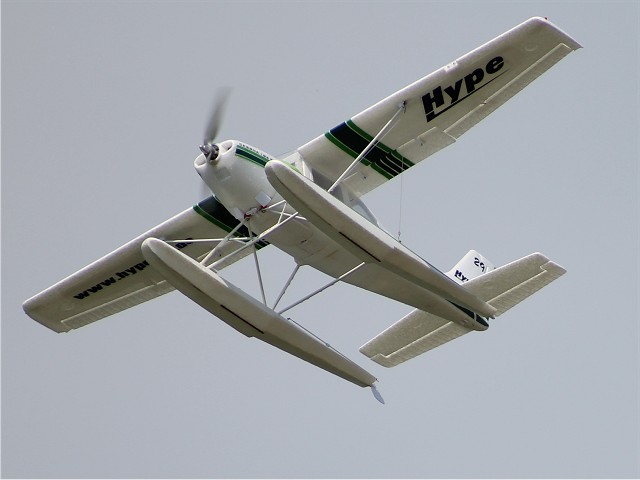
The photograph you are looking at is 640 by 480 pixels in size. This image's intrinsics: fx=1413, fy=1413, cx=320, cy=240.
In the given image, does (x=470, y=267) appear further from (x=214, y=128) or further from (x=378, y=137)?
(x=214, y=128)

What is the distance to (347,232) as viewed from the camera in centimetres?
1819

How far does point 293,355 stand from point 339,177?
2.71 meters

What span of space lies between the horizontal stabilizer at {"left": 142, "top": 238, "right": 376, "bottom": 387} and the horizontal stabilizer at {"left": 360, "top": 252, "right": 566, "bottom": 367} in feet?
6.10

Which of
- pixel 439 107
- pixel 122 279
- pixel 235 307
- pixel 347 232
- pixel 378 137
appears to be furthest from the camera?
pixel 122 279

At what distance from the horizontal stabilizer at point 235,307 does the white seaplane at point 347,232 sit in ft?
0.05

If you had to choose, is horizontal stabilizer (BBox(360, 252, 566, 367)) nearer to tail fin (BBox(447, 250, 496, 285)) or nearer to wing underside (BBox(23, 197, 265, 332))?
tail fin (BBox(447, 250, 496, 285))

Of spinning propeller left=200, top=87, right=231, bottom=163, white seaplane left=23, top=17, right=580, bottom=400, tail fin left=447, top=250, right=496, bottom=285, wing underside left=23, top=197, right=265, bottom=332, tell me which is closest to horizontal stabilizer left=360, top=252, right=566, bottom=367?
white seaplane left=23, top=17, right=580, bottom=400

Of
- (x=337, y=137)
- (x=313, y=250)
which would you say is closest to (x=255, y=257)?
(x=313, y=250)

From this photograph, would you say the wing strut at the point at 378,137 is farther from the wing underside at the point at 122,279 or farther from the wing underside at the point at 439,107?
the wing underside at the point at 122,279

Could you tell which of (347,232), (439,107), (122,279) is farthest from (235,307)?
(439,107)

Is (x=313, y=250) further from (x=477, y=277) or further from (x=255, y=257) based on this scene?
(x=477, y=277)

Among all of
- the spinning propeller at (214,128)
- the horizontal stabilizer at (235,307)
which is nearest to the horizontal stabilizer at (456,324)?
the horizontal stabilizer at (235,307)

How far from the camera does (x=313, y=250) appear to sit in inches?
776

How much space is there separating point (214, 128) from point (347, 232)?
2.35 m
